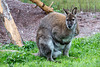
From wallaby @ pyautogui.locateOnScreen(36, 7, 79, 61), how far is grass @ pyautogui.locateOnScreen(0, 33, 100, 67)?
1.12 feet

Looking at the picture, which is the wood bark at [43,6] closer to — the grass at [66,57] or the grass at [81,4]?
the grass at [81,4]

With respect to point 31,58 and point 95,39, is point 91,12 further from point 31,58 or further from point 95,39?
point 31,58

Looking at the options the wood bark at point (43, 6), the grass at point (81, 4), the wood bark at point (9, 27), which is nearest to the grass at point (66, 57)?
the wood bark at point (9, 27)

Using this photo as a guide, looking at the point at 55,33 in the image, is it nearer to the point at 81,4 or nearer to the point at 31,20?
the point at 31,20

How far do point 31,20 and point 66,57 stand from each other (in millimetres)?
5719

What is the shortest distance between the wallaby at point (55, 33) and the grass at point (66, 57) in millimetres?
340

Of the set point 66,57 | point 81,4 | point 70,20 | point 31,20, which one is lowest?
point 66,57

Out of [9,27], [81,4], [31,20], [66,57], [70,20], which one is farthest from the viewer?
[81,4]

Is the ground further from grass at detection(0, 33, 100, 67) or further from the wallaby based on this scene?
the wallaby

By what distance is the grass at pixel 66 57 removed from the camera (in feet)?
17.5

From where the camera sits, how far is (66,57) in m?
6.42

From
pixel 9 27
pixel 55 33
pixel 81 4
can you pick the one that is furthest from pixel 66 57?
pixel 81 4

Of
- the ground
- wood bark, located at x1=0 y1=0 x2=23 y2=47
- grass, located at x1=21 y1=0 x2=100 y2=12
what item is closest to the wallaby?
wood bark, located at x1=0 y1=0 x2=23 y2=47

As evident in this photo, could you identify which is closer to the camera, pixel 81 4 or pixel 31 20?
pixel 31 20
